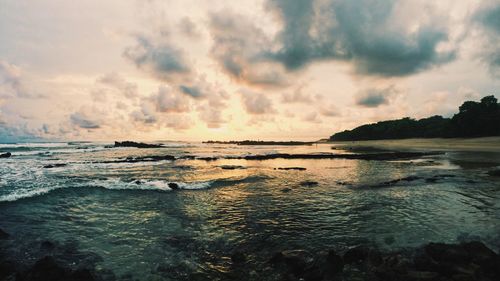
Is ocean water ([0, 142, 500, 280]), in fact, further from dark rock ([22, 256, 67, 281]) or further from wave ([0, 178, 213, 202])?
dark rock ([22, 256, 67, 281])

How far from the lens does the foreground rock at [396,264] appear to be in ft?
26.8

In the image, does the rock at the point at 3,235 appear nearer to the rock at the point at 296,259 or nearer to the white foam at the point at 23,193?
the white foam at the point at 23,193

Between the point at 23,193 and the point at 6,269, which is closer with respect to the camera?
the point at 6,269

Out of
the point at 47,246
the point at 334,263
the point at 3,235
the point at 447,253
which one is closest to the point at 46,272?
the point at 47,246

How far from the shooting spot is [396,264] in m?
9.06

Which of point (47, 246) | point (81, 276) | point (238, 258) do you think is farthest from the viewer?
point (47, 246)

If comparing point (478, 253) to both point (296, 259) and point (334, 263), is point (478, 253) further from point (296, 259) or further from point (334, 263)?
point (296, 259)

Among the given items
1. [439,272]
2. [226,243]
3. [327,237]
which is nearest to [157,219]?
[226,243]

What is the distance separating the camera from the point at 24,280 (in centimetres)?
847

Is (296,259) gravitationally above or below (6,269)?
above

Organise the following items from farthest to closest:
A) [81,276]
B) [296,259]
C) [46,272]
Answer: [296,259]
[46,272]
[81,276]

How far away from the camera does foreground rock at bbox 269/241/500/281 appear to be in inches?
322

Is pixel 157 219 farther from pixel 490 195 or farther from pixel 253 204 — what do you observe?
pixel 490 195

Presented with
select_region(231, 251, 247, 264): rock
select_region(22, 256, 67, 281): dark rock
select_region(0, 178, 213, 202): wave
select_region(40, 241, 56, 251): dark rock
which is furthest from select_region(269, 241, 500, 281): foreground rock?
select_region(0, 178, 213, 202): wave
